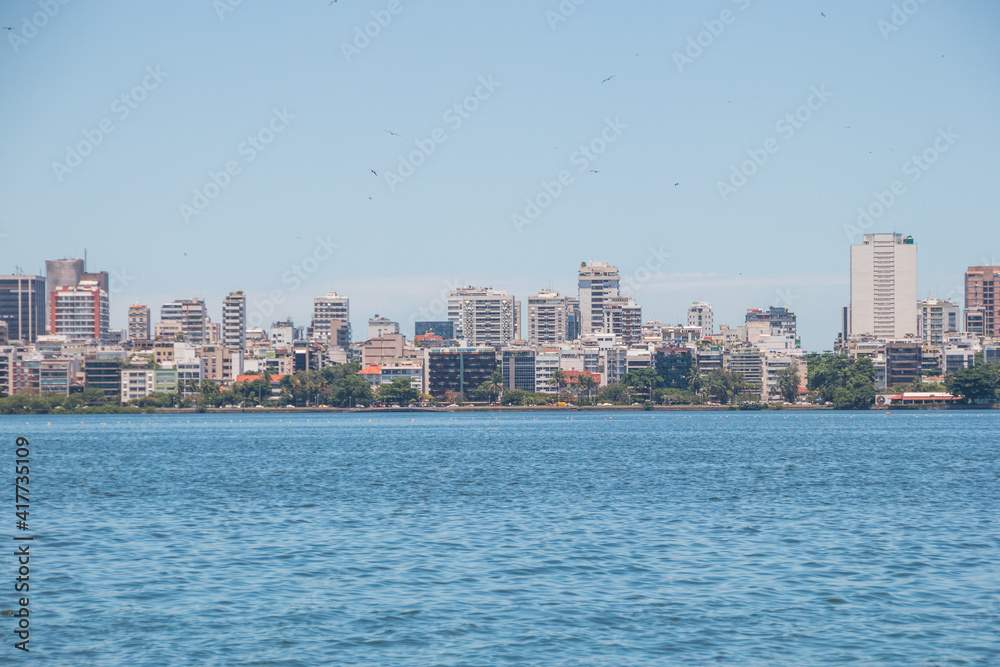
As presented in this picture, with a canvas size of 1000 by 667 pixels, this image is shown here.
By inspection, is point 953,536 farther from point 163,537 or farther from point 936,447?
point 936,447

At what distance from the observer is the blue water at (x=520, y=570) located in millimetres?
17719

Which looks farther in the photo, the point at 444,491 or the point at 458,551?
the point at 444,491

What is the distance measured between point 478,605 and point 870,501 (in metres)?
19.3

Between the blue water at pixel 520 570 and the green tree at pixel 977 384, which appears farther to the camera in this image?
the green tree at pixel 977 384

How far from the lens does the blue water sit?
17.7 m

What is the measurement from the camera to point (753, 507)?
34469 millimetres

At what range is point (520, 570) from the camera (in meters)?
23.5

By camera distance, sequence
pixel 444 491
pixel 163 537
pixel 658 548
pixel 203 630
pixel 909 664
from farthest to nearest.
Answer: pixel 444 491
pixel 163 537
pixel 658 548
pixel 203 630
pixel 909 664

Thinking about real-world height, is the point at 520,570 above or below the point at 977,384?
above

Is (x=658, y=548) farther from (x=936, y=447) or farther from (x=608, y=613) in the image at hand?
(x=936, y=447)

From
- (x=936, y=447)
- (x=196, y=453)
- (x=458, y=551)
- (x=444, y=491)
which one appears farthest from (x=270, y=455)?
(x=458, y=551)

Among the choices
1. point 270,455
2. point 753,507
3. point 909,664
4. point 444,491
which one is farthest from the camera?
point 270,455

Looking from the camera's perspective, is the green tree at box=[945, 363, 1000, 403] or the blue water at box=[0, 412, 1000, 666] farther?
the green tree at box=[945, 363, 1000, 403]

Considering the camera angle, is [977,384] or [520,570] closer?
[520,570]
